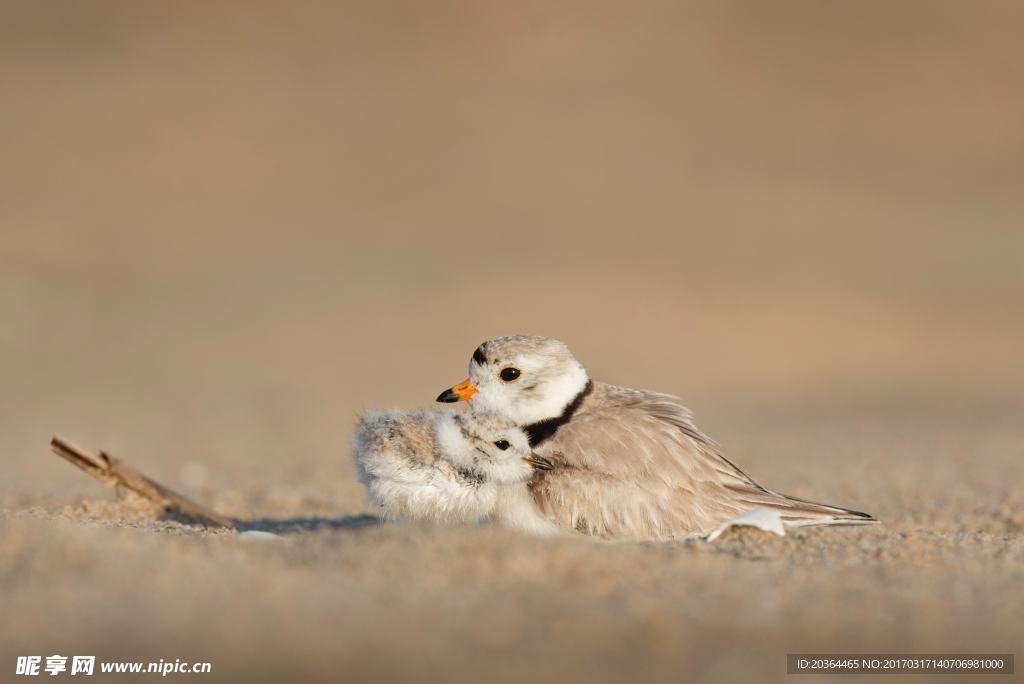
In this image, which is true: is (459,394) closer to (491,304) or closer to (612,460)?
(612,460)

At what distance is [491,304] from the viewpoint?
1385 cm

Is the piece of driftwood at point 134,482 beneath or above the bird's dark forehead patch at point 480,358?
beneath

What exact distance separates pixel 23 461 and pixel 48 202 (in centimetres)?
973

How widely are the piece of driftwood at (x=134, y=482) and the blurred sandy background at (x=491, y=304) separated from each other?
0.13 meters

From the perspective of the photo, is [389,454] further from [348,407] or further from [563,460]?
[348,407]

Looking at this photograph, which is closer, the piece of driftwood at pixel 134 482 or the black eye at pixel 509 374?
the black eye at pixel 509 374

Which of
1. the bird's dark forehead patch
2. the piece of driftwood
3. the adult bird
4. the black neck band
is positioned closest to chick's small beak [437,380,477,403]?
the adult bird

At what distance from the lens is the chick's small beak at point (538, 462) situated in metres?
3.59

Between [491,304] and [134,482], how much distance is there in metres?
9.59

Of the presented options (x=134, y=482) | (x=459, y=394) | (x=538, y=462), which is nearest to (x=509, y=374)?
(x=459, y=394)

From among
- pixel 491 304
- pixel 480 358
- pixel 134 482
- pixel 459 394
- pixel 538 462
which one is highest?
pixel 491 304

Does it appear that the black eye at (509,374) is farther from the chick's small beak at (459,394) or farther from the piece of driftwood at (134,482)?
the piece of driftwood at (134,482)

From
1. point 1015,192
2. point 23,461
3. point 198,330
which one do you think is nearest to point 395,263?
point 198,330

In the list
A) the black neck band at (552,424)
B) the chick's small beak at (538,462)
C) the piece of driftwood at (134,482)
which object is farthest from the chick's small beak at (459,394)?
the piece of driftwood at (134,482)
